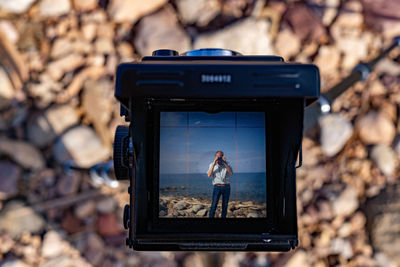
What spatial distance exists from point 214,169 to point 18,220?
5.02ft

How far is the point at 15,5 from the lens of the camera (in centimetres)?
223

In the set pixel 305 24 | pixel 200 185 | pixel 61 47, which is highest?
pixel 305 24

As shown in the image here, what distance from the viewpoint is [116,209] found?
2.11 metres

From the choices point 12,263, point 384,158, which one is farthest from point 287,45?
point 12,263

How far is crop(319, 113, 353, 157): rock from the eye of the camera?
2.08 metres

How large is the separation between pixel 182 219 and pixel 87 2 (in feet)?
5.50

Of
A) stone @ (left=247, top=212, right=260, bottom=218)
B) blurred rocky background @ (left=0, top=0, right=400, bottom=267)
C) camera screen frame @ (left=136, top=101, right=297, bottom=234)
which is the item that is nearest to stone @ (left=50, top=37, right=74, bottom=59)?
blurred rocky background @ (left=0, top=0, right=400, bottom=267)

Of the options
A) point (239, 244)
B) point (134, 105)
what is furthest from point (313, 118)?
point (134, 105)

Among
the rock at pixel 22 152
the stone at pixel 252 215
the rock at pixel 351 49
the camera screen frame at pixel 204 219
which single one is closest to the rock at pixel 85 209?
the rock at pixel 22 152

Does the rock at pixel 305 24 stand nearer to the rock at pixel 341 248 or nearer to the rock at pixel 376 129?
the rock at pixel 376 129

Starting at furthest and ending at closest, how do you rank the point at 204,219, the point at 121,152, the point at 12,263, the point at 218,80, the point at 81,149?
the point at 81,149 → the point at 12,263 → the point at 121,152 → the point at 204,219 → the point at 218,80

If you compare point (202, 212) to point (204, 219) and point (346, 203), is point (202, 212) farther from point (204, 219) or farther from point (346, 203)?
point (346, 203)

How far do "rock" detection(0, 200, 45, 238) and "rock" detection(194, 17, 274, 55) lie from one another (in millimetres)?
1348

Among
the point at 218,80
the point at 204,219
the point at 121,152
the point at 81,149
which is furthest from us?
the point at 81,149
